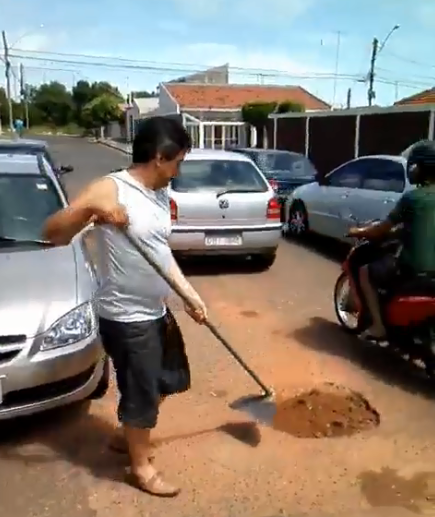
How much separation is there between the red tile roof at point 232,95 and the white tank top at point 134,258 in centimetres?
4538

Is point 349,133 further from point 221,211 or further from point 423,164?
point 423,164

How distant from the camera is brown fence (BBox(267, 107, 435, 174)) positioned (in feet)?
61.3

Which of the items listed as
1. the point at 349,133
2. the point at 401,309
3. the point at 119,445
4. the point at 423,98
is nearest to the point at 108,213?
the point at 119,445

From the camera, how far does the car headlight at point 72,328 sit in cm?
378

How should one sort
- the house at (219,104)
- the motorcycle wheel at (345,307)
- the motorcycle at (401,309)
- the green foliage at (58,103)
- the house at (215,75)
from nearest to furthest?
the motorcycle at (401,309), the motorcycle wheel at (345,307), the house at (219,104), the house at (215,75), the green foliage at (58,103)

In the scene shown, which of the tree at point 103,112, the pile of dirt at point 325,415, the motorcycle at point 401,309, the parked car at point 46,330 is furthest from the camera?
the tree at point 103,112

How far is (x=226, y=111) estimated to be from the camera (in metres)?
46.8

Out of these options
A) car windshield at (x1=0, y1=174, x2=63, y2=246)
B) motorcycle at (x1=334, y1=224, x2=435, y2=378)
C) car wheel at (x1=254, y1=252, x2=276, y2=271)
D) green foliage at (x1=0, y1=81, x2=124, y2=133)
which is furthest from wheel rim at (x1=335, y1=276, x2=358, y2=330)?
green foliage at (x1=0, y1=81, x2=124, y2=133)

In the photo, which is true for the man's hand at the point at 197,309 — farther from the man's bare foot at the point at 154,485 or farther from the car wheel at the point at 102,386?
the car wheel at the point at 102,386

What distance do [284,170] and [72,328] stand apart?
1016cm

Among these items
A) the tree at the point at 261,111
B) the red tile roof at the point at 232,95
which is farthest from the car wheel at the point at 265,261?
the red tile roof at the point at 232,95

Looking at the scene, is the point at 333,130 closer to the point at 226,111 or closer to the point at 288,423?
the point at 288,423

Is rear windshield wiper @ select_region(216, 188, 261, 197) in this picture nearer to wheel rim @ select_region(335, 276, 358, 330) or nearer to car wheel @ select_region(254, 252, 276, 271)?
car wheel @ select_region(254, 252, 276, 271)

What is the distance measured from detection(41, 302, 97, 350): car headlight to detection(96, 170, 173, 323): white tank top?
0.58 meters
